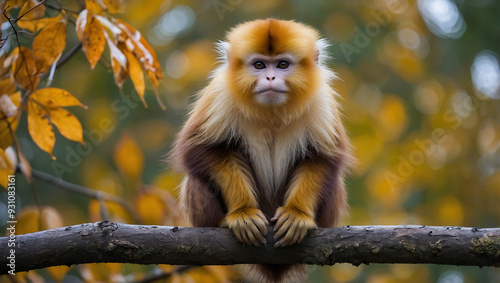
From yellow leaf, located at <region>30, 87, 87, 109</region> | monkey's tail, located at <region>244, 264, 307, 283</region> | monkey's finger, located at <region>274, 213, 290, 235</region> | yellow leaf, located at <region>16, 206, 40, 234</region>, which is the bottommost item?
monkey's tail, located at <region>244, 264, 307, 283</region>

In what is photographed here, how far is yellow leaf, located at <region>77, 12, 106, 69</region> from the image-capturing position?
438cm

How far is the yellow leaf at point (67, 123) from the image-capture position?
4.52 m

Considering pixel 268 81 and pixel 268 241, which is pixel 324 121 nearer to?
pixel 268 81

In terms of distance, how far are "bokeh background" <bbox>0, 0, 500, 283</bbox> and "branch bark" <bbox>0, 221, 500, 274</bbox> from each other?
4665mm

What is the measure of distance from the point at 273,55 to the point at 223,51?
2.83 feet

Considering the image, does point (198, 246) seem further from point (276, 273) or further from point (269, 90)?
point (269, 90)

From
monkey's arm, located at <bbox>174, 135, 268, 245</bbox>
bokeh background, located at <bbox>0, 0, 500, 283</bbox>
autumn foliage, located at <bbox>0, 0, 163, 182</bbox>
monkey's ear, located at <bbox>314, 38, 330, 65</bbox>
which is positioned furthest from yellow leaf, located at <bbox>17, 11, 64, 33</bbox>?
bokeh background, located at <bbox>0, 0, 500, 283</bbox>

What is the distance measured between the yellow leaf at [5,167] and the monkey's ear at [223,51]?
7.71 feet

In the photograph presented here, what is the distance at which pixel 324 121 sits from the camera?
568 cm

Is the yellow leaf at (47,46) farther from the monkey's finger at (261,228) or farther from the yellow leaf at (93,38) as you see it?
the monkey's finger at (261,228)

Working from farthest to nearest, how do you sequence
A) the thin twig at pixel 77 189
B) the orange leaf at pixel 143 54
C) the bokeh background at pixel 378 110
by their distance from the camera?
the bokeh background at pixel 378 110 < the thin twig at pixel 77 189 < the orange leaf at pixel 143 54

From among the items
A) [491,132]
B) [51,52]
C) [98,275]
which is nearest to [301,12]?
[491,132]

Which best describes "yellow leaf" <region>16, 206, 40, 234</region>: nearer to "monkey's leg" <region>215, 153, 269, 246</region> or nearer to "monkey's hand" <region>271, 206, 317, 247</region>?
"monkey's leg" <region>215, 153, 269, 246</region>

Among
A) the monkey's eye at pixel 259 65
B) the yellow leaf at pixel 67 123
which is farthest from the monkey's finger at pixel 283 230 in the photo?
the yellow leaf at pixel 67 123
